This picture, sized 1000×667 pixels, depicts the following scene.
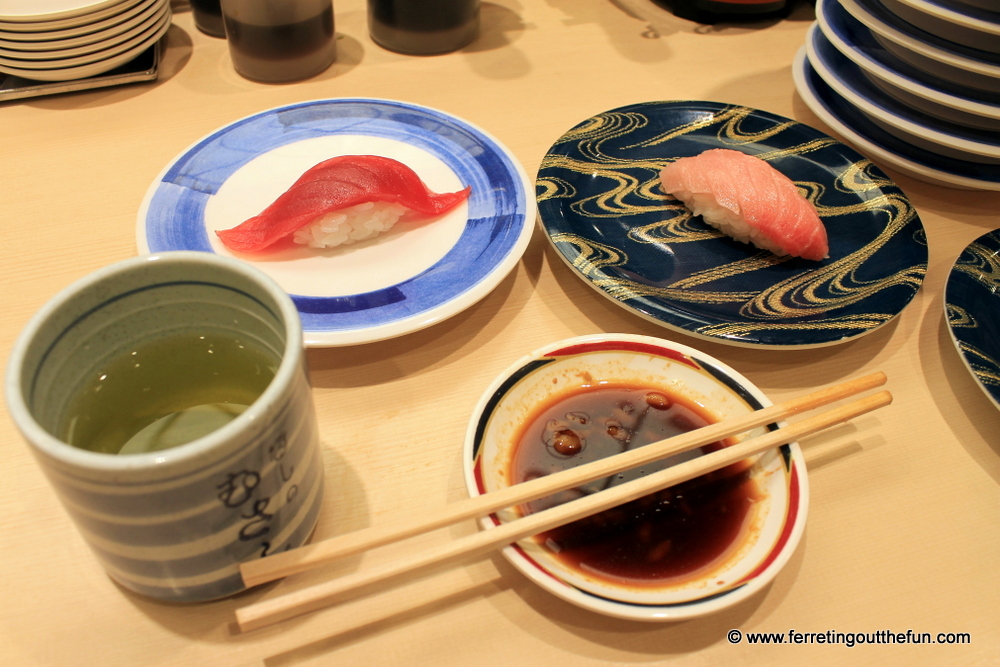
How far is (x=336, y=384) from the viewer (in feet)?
3.07

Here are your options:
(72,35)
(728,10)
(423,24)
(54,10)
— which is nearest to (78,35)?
(72,35)

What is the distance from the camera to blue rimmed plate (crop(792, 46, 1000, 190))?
1.27 metres

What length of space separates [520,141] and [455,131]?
0.62ft

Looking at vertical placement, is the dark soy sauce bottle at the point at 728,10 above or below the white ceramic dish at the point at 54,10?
below

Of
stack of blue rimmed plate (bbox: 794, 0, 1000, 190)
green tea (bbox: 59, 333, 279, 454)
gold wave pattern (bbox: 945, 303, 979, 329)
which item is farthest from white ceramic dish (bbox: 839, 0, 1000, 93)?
green tea (bbox: 59, 333, 279, 454)

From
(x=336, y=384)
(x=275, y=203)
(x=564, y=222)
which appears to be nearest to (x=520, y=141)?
(x=564, y=222)

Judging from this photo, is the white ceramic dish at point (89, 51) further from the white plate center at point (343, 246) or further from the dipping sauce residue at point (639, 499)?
the dipping sauce residue at point (639, 499)

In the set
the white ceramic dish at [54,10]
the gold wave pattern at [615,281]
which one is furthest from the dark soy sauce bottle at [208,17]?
the gold wave pattern at [615,281]

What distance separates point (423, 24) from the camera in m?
1.58

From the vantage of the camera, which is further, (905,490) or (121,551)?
(905,490)

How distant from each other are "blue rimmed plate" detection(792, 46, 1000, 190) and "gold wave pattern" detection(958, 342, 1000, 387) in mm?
498

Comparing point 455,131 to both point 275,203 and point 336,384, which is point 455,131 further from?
point 336,384

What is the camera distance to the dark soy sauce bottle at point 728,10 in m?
1.75

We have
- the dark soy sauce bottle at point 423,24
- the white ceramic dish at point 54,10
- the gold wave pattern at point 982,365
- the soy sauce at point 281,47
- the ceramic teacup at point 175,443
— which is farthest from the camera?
the dark soy sauce bottle at point 423,24
